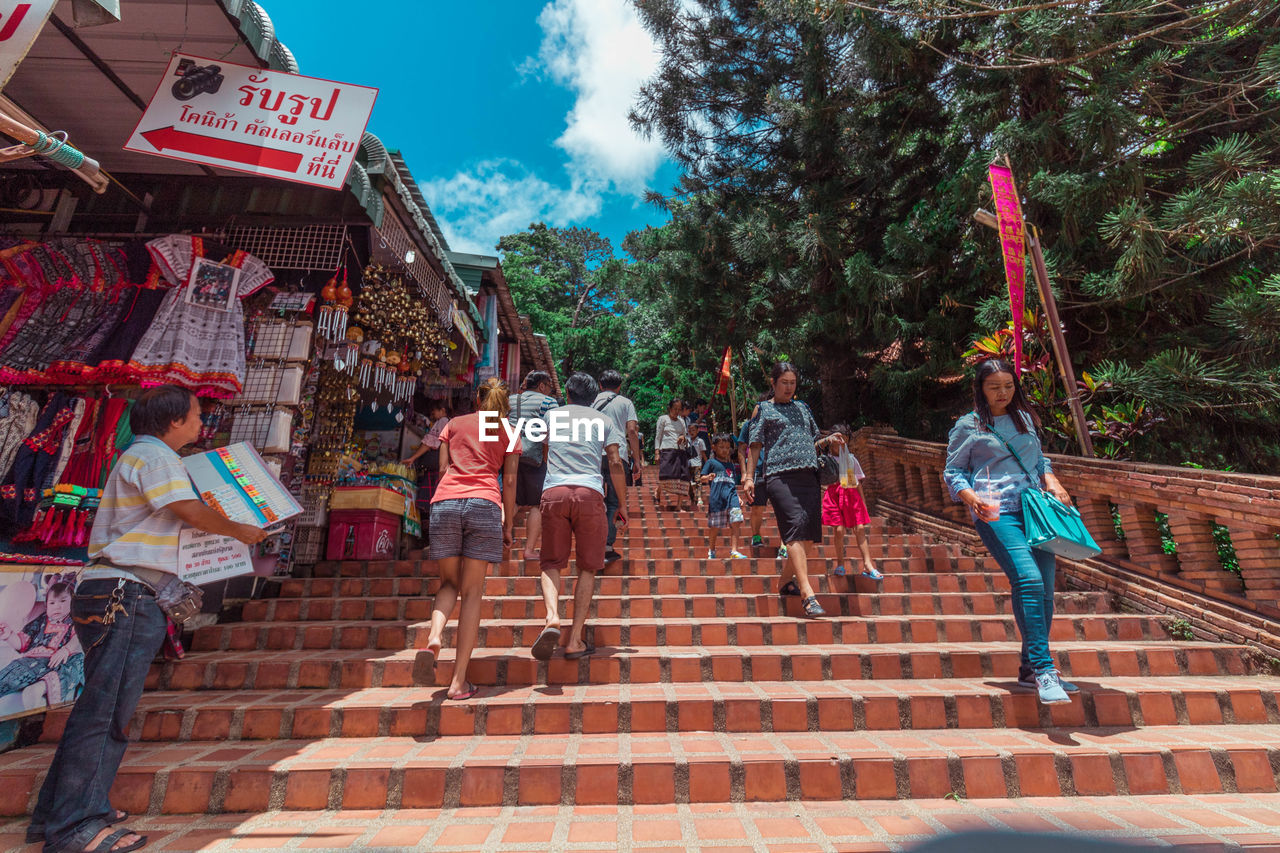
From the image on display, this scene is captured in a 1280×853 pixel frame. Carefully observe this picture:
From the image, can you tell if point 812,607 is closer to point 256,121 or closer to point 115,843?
point 115,843

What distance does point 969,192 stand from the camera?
796cm

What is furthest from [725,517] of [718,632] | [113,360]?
[113,360]

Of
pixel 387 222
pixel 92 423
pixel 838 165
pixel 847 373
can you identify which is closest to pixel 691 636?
pixel 387 222

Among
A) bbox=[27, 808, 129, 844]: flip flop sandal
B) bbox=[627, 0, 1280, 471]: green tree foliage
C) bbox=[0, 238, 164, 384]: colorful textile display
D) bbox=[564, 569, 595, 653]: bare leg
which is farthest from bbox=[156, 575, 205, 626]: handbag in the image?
bbox=[627, 0, 1280, 471]: green tree foliage

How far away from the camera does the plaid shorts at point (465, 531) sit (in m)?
3.23

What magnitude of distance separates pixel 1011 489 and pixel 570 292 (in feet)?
107

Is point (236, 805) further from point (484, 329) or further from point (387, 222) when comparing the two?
point (484, 329)

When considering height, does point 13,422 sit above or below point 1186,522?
above

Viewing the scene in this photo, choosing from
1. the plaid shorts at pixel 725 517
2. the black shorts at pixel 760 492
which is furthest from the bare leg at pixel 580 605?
the plaid shorts at pixel 725 517

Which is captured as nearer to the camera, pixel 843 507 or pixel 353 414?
pixel 843 507

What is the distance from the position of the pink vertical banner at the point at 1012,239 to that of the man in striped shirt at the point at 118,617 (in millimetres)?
6141

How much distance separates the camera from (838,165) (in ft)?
35.7

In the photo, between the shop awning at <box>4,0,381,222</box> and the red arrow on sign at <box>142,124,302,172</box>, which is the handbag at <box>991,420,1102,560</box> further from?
the shop awning at <box>4,0,381,222</box>
